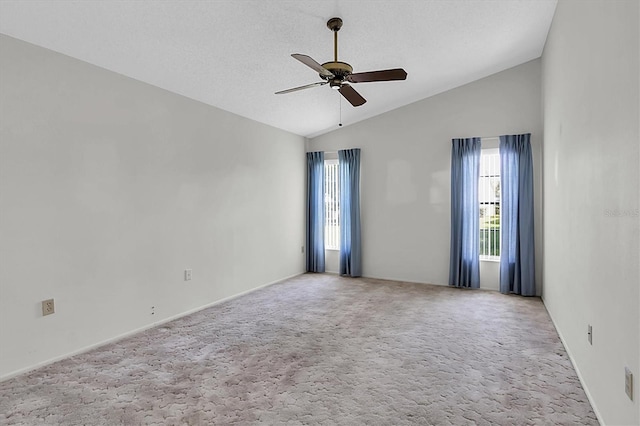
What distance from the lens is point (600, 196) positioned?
2.20 metres

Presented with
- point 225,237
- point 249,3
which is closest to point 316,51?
point 249,3

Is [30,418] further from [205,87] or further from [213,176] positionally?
[205,87]

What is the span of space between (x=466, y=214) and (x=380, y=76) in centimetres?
319

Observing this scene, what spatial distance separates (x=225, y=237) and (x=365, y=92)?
2.79m

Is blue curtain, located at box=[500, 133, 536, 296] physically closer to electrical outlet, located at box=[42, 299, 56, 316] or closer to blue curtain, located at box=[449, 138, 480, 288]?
blue curtain, located at box=[449, 138, 480, 288]

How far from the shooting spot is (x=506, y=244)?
521 cm

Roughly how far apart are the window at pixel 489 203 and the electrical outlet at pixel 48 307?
5283 mm

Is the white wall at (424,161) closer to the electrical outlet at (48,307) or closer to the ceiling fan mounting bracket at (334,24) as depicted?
the ceiling fan mounting bracket at (334,24)

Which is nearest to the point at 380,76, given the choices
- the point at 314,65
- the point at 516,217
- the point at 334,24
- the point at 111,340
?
the point at 314,65

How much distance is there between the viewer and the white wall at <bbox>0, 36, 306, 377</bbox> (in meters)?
2.85

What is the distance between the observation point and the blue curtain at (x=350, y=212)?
6312 mm

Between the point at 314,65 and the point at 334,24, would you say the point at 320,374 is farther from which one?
the point at 334,24

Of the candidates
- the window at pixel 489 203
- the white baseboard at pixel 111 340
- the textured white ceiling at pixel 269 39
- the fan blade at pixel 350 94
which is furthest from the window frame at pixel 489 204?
the white baseboard at pixel 111 340

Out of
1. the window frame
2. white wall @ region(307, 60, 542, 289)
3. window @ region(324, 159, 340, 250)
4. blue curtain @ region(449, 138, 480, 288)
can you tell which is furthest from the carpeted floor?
window @ region(324, 159, 340, 250)
